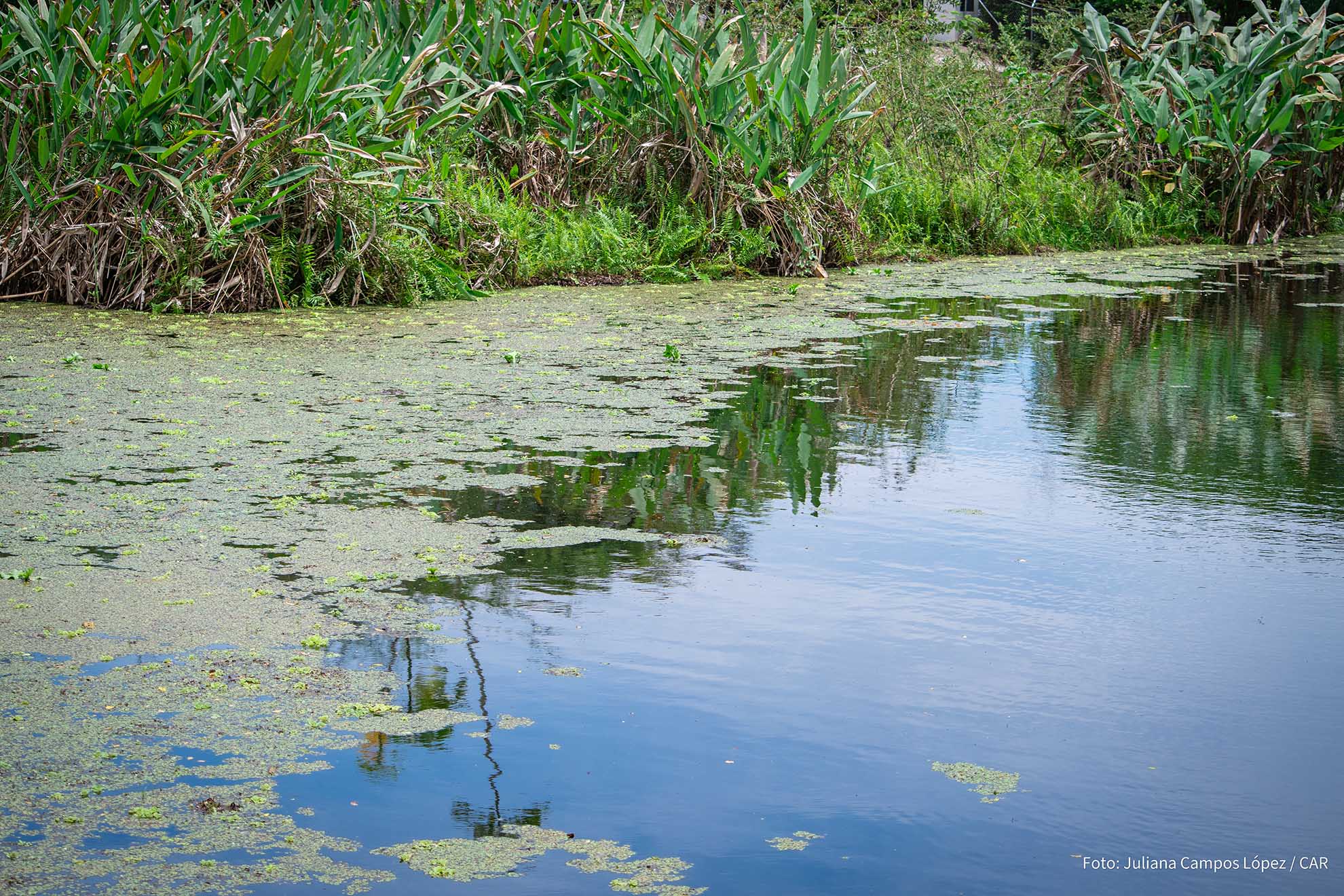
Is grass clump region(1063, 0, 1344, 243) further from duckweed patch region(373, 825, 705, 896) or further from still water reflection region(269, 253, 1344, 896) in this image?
duckweed patch region(373, 825, 705, 896)

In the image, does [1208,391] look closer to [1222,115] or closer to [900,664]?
[900,664]

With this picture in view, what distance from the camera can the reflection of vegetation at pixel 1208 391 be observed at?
4.58 meters

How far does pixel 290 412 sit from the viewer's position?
4.97 metres

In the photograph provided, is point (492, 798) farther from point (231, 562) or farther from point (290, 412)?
point (290, 412)

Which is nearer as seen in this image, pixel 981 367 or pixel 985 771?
pixel 985 771

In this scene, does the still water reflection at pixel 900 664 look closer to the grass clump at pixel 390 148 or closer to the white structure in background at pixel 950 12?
A: the grass clump at pixel 390 148

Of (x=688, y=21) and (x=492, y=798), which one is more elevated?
(x=688, y=21)

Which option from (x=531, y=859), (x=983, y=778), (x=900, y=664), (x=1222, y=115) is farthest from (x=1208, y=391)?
(x=1222, y=115)

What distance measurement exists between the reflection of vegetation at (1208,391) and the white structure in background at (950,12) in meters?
6.75

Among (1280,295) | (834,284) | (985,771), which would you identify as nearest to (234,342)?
(834,284)

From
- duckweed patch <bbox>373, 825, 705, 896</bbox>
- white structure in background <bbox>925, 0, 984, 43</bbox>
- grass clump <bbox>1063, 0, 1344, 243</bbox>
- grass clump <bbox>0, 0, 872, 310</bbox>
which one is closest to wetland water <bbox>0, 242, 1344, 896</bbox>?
duckweed patch <bbox>373, 825, 705, 896</bbox>

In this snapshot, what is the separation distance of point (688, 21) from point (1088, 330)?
360 centimetres

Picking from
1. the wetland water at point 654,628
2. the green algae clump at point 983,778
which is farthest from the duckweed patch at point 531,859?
the green algae clump at point 983,778

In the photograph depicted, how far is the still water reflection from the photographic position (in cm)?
220
